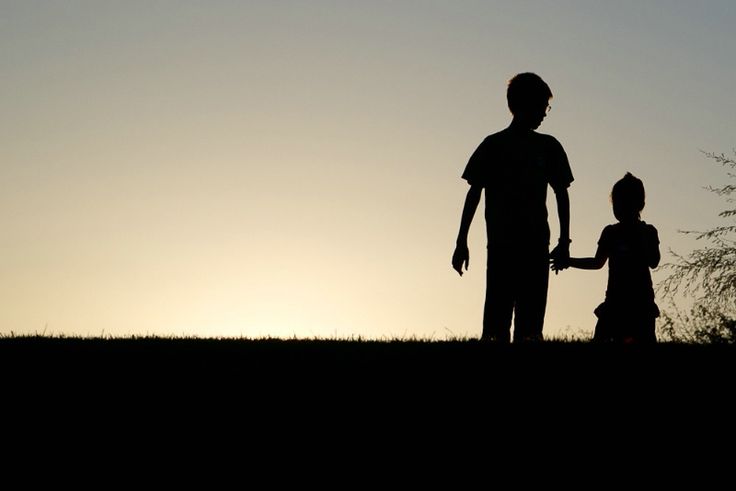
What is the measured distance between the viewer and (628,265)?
10648 millimetres

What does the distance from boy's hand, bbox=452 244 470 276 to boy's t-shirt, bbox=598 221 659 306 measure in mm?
1786

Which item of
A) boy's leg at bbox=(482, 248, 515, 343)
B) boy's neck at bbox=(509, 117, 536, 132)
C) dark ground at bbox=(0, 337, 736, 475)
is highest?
boy's neck at bbox=(509, 117, 536, 132)

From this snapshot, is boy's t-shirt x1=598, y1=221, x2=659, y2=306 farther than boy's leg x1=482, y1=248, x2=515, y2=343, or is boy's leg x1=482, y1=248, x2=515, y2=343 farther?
boy's t-shirt x1=598, y1=221, x2=659, y2=306

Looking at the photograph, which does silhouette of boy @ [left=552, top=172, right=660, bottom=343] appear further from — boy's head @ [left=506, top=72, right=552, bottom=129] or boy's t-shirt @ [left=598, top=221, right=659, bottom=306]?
boy's head @ [left=506, top=72, right=552, bottom=129]

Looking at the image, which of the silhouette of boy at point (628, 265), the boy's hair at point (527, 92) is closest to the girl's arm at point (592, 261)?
the silhouette of boy at point (628, 265)

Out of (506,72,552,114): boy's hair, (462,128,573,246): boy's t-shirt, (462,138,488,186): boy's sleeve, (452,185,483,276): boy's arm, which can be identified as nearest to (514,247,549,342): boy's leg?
(462,128,573,246): boy's t-shirt

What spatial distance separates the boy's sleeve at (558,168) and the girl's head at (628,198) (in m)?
1.09

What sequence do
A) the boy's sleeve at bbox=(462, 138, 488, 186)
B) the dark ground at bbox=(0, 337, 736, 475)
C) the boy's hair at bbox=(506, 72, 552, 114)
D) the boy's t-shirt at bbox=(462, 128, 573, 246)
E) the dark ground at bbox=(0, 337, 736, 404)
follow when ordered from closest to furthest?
the dark ground at bbox=(0, 337, 736, 475) < the dark ground at bbox=(0, 337, 736, 404) < the boy's t-shirt at bbox=(462, 128, 573, 246) < the boy's hair at bbox=(506, 72, 552, 114) < the boy's sleeve at bbox=(462, 138, 488, 186)

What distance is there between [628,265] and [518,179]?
1862 millimetres

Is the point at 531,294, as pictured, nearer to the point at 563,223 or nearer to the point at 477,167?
the point at 563,223

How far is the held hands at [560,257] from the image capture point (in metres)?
9.78

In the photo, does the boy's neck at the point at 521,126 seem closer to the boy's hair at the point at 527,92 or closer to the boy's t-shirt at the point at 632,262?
the boy's hair at the point at 527,92

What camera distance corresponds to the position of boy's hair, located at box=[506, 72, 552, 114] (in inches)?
382

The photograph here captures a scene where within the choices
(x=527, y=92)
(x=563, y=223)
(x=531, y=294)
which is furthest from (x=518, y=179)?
(x=531, y=294)
